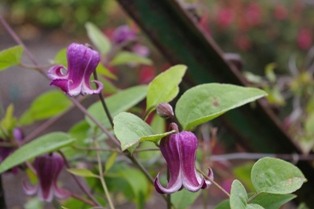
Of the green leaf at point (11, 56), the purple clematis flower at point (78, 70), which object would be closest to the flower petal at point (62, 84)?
the purple clematis flower at point (78, 70)

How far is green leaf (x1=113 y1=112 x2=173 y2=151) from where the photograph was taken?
0.40 m

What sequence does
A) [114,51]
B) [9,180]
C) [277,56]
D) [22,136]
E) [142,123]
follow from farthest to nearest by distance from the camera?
[277,56] < [9,180] < [114,51] < [22,136] < [142,123]

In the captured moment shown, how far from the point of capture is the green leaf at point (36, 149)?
0.55 metres

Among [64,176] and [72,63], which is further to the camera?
[64,176]

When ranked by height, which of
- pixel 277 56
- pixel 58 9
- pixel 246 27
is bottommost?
pixel 277 56

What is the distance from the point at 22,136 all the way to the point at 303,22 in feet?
11.6

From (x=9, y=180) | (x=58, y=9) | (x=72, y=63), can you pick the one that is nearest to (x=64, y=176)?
(x=9, y=180)

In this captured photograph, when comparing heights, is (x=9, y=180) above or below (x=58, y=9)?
below

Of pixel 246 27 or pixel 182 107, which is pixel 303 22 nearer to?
pixel 246 27

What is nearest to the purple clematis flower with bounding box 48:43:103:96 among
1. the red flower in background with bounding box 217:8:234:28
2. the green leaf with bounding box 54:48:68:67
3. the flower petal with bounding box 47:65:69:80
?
the flower petal with bounding box 47:65:69:80

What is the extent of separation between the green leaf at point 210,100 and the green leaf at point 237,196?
0.08 meters

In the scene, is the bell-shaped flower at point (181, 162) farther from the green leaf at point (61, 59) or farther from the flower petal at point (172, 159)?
the green leaf at point (61, 59)

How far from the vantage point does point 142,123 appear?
0.44 m

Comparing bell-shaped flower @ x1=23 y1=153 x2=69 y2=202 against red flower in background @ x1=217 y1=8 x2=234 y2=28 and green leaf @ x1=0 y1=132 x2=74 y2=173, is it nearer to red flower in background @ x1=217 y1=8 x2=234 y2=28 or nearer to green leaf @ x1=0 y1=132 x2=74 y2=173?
green leaf @ x1=0 y1=132 x2=74 y2=173
